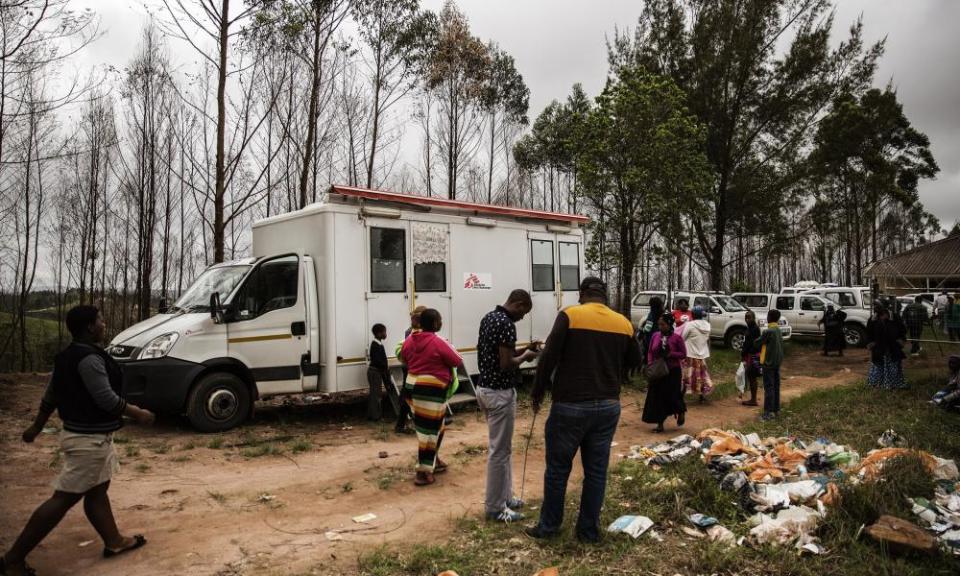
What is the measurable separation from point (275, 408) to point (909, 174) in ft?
108

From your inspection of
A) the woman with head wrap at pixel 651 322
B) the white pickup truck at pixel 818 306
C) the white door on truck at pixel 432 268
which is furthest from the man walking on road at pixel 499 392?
the white pickup truck at pixel 818 306

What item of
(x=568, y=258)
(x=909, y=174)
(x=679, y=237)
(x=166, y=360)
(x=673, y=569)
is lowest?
(x=673, y=569)

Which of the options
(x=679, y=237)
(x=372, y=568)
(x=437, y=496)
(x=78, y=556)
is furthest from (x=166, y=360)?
(x=679, y=237)

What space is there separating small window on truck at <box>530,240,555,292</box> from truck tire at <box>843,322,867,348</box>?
11729mm

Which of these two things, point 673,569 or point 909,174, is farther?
point 909,174

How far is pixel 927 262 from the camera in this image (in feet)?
53.1

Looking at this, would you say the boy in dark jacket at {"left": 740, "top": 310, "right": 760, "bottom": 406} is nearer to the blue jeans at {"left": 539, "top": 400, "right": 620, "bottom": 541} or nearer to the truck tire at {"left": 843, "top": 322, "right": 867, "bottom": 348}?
the blue jeans at {"left": 539, "top": 400, "right": 620, "bottom": 541}

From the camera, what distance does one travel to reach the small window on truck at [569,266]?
11.5 m

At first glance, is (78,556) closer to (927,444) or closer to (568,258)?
(927,444)

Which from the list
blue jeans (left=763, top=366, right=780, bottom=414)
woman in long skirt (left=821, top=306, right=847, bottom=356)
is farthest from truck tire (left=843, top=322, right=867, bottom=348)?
blue jeans (left=763, top=366, right=780, bottom=414)

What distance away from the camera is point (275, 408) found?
9.75 metres

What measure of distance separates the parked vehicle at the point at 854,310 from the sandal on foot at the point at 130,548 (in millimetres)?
19227

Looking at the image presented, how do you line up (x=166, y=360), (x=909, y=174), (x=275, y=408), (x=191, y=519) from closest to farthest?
(x=191, y=519), (x=166, y=360), (x=275, y=408), (x=909, y=174)

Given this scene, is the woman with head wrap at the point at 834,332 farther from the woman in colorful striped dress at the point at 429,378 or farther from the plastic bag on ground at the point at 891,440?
the woman in colorful striped dress at the point at 429,378
